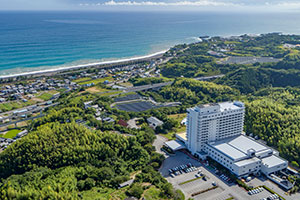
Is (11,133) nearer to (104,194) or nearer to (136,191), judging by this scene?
(104,194)

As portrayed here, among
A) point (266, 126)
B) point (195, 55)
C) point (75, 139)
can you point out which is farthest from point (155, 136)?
point (195, 55)

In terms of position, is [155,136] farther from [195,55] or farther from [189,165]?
[195,55]

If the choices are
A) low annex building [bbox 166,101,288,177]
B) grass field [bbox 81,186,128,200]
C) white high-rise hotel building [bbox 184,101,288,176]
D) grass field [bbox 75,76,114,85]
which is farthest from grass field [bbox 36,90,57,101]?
grass field [bbox 81,186,128,200]

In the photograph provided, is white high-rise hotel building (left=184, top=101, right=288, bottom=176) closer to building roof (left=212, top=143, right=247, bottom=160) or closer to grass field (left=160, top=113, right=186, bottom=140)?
building roof (left=212, top=143, right=247, bottom=160)

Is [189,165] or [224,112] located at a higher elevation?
[224,112]

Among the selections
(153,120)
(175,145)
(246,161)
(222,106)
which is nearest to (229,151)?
(246,161)

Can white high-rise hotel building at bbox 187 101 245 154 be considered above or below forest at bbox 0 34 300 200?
above

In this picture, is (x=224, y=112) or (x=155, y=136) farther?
(x=155, y=136)

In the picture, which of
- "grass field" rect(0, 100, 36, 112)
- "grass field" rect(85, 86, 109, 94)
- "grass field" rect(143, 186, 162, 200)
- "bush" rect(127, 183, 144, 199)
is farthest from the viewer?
"grass field" rect(85, 86, 109, 94)
